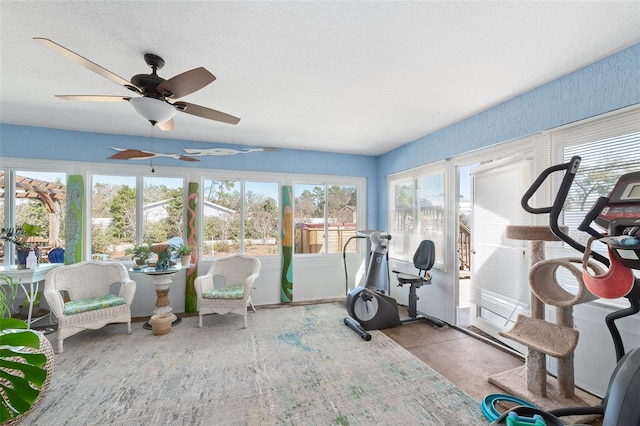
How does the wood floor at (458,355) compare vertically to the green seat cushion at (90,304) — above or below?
below

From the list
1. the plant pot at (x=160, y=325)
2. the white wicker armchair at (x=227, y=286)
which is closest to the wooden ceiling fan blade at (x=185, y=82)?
the white wicker armchair at (x=227, y=286)

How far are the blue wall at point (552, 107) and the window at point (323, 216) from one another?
5.29 ft

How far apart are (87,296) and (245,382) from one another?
97.7 inches

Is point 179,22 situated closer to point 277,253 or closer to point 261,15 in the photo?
point 261,15

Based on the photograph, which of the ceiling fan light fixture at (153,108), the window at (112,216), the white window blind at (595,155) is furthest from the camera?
the window at (112,216)

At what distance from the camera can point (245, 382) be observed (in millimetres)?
2213

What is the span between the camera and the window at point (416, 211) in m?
3.65

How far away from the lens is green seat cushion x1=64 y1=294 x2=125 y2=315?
2826 mm

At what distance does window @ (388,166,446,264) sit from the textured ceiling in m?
1.08

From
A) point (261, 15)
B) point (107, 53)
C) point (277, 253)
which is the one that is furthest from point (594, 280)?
point (277, 253)

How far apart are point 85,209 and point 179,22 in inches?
132

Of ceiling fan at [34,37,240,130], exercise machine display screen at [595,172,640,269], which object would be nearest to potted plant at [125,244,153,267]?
ceiling fan at [34,37,240,130]

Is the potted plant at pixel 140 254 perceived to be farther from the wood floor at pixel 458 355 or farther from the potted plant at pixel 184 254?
the wood floor at pixel 458 355

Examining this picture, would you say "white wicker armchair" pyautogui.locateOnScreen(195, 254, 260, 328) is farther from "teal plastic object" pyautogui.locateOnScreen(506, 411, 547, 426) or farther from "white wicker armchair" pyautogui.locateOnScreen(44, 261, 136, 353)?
"teal plastic object" pyautogui.locateOnScreen(506, 411, 547, 426)
